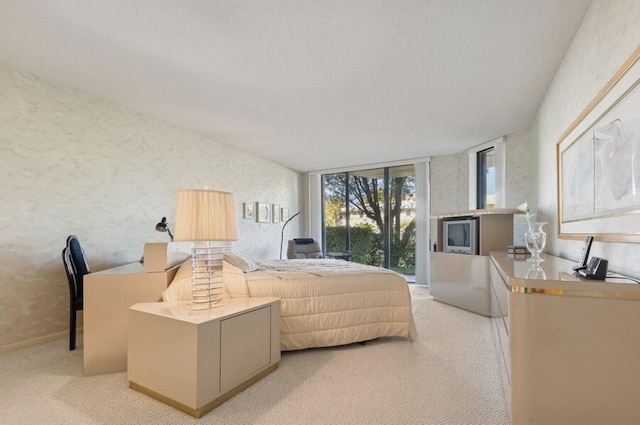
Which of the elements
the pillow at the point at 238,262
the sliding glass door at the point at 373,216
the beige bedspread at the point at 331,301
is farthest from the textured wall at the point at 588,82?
the sliding glass door at the point at 373,216

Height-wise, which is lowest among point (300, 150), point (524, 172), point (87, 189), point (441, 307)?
point (441, 307)

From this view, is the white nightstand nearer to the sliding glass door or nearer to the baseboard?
the baseboard

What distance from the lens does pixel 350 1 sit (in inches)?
70.6

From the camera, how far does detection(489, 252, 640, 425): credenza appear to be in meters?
1.23

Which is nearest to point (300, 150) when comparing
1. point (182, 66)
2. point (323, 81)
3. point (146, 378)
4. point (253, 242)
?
point (253, 242)

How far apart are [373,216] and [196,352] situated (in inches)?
197

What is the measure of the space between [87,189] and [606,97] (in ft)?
13.4

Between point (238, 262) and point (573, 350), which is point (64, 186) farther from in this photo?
point (573, 350)

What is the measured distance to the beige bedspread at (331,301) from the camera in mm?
2535

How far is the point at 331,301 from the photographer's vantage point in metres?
2.67

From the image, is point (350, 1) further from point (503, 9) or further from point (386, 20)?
point (503, 9)

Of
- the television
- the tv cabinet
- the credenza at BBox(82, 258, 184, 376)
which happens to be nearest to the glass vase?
the tv cabinet

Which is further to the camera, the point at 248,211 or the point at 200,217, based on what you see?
the point at 248,211

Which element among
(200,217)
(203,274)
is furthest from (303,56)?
(203,274)
